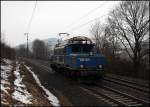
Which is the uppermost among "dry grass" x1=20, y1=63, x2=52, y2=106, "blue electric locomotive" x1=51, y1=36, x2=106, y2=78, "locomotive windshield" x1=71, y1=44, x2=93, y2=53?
"locomotive windshield" x1=71, y1=44, x2=93, y2=53

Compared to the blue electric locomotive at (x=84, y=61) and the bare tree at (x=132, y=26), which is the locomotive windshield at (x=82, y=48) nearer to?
the blue electric locomotive at (x=84, y=61)

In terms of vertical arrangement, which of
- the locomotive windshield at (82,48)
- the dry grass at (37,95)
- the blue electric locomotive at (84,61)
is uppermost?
the locomotive windshield at (82,48)

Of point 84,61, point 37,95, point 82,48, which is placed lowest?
point 37,95

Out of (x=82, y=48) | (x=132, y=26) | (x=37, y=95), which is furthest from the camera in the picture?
(x=132, y=26)

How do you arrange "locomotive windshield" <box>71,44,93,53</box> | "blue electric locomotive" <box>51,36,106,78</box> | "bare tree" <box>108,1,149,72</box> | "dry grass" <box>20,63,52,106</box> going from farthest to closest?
1. "bare tree" <box>108,1,149,72</box>
2. "locomotive windshield" <box>71,44,93,53</box>
3. "blue electric locomotive" <box>51,36,106,78</box>
4. "dry grass" <box>20,63,52,106</box>

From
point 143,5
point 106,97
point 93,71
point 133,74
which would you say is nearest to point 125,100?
point 106,97

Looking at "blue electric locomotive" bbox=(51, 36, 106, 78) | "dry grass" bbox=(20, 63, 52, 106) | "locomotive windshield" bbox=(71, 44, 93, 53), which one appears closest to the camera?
"dry grass" bbox=(20, 63, 52, 106)

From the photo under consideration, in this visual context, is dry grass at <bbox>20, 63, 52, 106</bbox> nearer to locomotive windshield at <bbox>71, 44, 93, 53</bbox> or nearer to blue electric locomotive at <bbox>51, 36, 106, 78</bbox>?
blue electric locomotive at <bbox>51, 36, 106, 78</bbox>

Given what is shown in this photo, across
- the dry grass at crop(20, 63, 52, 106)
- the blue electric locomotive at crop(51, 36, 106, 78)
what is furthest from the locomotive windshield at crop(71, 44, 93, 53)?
the dry grass at crop(20, 63, 52, 106)

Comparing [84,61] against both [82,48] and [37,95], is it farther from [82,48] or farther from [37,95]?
[37,95]

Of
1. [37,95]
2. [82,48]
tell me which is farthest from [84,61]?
[37,95]

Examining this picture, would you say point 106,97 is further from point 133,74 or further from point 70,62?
point 133,74

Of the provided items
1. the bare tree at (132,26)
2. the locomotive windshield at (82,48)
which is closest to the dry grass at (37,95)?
the locomotive windshield at (82,48)

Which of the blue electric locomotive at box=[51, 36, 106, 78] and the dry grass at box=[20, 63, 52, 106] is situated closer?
the dry grass at box=[20, 63, 52, 106]
